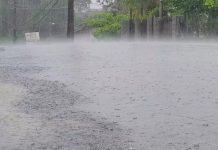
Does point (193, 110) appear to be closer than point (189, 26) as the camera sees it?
Yes

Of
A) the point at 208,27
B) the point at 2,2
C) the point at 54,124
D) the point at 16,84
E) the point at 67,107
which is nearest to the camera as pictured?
the point at 54,124

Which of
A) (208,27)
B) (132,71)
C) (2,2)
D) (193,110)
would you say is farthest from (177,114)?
(2,2)

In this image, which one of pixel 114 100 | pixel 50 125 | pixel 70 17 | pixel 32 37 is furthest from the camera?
pixel 32 37

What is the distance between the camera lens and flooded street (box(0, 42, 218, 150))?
334 inches

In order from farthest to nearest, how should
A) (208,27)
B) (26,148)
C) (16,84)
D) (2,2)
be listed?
(2,2), (208,27), (16,84), (26,148)

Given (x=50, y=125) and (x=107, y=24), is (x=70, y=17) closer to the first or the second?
(x=107, y=24)

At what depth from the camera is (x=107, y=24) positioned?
49719 mm

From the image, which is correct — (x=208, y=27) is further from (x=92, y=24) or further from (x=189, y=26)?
(x=92, y=24)

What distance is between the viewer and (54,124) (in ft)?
31.5

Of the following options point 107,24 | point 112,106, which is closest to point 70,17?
point 107,24

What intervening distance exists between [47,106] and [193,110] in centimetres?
275

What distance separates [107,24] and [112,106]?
3844cm

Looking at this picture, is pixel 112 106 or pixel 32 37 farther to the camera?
pixel 32 37

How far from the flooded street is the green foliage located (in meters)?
27.5
